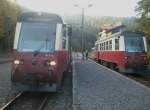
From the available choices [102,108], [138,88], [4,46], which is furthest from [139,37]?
[4,46]

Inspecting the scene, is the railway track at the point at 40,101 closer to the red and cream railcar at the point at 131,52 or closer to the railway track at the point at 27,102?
the railway track at the point at 27,102

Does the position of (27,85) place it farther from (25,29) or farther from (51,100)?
(25,29)

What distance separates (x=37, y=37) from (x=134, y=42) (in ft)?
42.0

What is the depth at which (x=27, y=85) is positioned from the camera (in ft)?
45.6

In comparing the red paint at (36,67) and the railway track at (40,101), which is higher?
the red paint at (36,67)

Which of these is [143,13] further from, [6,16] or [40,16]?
[40,16]

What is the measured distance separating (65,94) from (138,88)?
2.96 m

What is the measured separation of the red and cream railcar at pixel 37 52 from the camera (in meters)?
13.7

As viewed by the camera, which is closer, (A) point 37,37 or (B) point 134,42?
(A) point 37,37

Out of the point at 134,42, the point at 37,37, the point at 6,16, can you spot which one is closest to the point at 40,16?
the point at 37,37

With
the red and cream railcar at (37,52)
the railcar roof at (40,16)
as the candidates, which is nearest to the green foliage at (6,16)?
the railcar roof at (40,16)

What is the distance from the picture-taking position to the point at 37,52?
13.8 metres

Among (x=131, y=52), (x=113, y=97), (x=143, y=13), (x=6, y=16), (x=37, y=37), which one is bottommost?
(x=113, y=97)

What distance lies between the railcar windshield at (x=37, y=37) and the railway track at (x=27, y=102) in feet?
5.93
